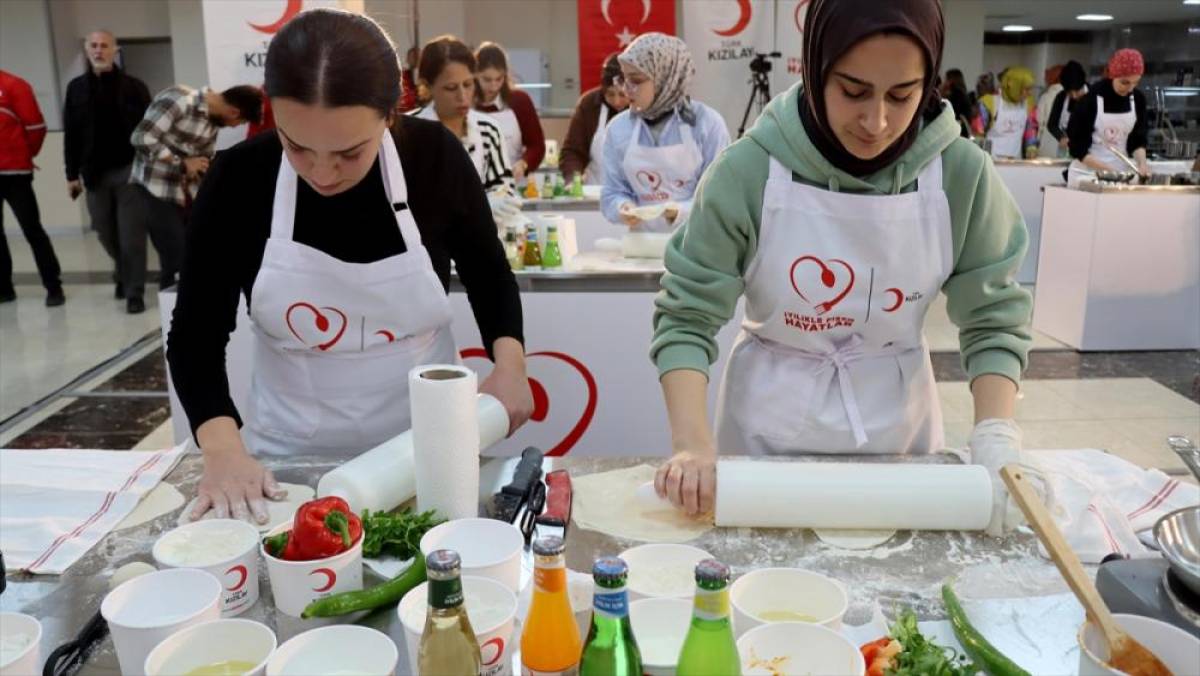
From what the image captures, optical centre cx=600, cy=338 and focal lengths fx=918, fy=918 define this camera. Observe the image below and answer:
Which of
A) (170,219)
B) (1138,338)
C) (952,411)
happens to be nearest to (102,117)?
(170,219)

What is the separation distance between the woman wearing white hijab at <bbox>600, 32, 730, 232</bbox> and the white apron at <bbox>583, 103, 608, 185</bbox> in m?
1.18

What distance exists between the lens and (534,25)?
11883 mm

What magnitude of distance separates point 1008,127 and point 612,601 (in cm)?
1100

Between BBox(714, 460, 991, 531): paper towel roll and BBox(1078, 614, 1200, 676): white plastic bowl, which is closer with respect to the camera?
BBox(1078, 614, 1200, 676): white plastic bowl

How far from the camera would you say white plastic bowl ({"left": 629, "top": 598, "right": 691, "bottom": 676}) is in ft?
3.20

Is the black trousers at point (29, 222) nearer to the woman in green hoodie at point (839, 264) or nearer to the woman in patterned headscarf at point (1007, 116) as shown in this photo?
the woman in green hoodie at point (839, 264)

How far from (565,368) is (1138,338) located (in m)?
4.09

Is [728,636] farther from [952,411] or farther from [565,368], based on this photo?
[952,411]

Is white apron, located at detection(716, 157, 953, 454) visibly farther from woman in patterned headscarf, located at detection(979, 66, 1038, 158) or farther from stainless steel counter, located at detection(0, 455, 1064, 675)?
woman in patterned headscarf, located at detection(979, 66, 1038, 158)

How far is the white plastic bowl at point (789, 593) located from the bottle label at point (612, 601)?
326mm

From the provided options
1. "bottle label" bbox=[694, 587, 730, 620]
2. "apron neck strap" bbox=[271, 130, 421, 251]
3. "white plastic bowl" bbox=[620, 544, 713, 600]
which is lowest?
"white plastic bowl" bbox=[620, 544, 713, 600]

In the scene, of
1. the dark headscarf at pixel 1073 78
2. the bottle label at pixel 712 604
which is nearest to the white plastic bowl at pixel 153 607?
the bottle label at pixel 712 604

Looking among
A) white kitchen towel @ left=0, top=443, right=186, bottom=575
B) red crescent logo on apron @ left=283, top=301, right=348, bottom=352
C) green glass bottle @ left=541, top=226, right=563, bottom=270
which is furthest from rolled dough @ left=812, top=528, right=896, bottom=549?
green glass bottle @ left=541, top=226, right=563, bottom=270

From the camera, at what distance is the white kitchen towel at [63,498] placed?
1380 millimetres
